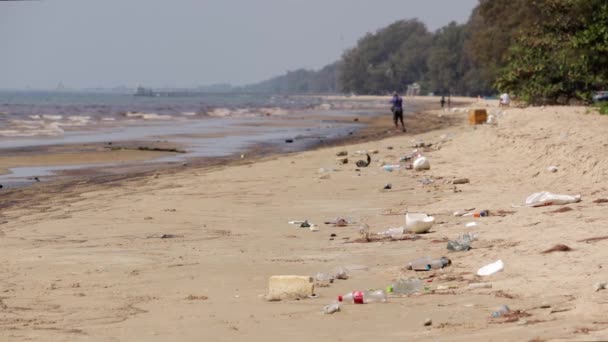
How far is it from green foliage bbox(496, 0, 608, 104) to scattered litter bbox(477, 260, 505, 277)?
1903 cm

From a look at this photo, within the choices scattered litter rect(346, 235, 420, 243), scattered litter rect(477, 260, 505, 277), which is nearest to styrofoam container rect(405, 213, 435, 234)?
scattered litter rect(346, 235, 420, 243)

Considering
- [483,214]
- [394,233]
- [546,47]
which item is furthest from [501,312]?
[546,47]

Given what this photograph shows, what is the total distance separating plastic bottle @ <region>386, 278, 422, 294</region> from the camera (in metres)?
7.23

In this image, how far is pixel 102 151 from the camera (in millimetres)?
28391

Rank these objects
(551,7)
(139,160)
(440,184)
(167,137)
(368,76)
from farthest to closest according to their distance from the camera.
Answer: (368,76) < (167,137) < (551,7) < (139,160) < (440,184)

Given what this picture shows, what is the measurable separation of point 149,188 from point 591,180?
7623 mm

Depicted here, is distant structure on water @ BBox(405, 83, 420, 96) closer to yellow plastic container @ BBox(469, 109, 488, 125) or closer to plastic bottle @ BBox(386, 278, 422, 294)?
yellow plastic container @ BBox(469, 109, 488, 125)

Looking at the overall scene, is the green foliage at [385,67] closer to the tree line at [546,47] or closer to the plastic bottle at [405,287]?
the tree line at [546,47]

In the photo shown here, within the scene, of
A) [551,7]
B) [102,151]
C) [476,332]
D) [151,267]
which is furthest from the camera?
[551,7]

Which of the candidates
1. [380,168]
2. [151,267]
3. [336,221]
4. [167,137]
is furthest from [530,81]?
[151,267]

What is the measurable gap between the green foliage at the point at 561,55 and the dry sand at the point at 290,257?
1024 cm

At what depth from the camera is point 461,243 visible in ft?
29.4

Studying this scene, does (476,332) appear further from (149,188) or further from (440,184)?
(149,188)

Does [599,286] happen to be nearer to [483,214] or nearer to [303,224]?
[483,214]
